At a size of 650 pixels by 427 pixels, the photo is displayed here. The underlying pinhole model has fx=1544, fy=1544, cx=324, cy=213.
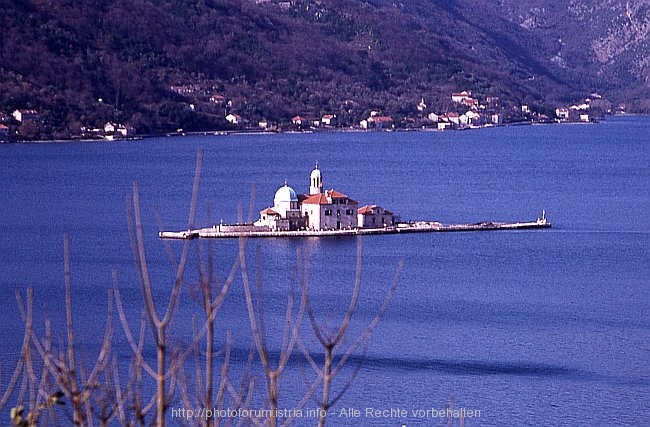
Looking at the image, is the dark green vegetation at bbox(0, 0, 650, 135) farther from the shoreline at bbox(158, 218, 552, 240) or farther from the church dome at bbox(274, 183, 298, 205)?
the church dome at bbox(274, 183, 298, 205)

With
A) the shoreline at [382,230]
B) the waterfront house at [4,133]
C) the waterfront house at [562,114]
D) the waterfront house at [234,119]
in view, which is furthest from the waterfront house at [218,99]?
the shoreline at [382,230]

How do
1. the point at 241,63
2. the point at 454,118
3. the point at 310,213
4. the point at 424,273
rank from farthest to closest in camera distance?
1. the point at 454,118
2. the point at 241,63
3. the point at 310,213
4. the point at 424,273

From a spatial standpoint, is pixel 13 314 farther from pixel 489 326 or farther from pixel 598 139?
pixel 598 139

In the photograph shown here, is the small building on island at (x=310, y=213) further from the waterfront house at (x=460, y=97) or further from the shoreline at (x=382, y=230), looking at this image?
the waterfront house at (x=460, y=97)

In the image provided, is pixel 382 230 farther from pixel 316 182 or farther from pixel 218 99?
pixel 218 99

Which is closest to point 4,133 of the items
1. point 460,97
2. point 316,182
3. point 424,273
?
point 316,182

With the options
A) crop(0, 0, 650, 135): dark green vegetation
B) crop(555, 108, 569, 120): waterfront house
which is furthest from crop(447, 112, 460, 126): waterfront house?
crop(555, 108, 569, 120): waterfront house
